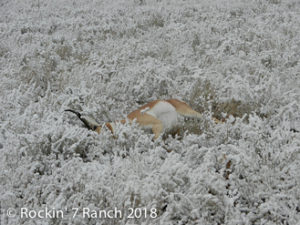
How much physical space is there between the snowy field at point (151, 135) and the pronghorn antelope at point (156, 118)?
0.16 meters

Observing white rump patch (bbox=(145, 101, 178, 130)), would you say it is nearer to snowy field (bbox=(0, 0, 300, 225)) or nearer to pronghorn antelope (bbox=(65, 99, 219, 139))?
pronghorn antelope (bbox=(65, 99, 219, 139))

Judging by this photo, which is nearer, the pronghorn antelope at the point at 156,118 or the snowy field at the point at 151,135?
the snowy field at the point at 151,135

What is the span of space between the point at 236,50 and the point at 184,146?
4.01 metres

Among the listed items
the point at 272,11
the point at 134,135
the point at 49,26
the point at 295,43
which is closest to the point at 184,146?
the point at 134,135

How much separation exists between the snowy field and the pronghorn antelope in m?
0.16

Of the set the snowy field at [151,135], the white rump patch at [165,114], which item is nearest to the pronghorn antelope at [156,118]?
the white rump patch at [165,114]

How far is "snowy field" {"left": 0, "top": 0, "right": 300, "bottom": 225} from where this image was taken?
2445 millimetres

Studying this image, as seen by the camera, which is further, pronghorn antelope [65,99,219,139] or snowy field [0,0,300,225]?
pronghorn antelope [65,99,219,139]

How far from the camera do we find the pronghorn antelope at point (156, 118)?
370cm

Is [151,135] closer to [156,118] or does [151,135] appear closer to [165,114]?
[156,118]

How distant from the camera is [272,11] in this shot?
35.1 feet

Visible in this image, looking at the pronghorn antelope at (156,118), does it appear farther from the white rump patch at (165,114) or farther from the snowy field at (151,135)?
the snowy field at (151,135)

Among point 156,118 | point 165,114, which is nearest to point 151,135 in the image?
point 156,118

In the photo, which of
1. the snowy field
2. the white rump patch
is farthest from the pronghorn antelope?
the snowy field
